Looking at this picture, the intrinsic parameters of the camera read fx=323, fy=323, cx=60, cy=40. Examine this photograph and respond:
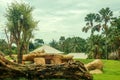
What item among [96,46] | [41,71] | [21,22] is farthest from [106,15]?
[41,71]

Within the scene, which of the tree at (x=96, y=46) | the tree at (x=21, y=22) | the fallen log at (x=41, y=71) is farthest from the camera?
the tree at (x=96, y=46)

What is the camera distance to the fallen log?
18.7m

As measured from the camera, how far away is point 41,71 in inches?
755

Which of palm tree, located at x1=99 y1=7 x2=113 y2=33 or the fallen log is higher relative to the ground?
palm tree, located at x1=99 y1=7 x2=113 y2=33

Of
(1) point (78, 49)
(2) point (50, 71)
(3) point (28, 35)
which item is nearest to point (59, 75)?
(2) point (50, 71)

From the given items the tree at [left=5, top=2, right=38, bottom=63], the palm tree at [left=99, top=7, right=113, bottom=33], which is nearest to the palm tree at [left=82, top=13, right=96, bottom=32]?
the palm tree at [left=99, top=7, right=113, bottom=33]

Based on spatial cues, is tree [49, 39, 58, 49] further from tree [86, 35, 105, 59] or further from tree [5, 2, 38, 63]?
tree [5, 2, 38, 63]

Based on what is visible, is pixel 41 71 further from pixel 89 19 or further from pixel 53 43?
pixel 53 43

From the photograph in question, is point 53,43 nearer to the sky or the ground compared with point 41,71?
nearer to the sky

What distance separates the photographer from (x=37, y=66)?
19266 mm

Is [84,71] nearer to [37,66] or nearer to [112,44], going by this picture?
[37,66]

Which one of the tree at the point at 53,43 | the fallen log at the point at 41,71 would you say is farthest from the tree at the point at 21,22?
the tree at the point at 53,43

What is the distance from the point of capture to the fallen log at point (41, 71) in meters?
18.7

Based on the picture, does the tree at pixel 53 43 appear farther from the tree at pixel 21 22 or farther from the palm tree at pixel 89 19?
the tree at pixel 21 22
